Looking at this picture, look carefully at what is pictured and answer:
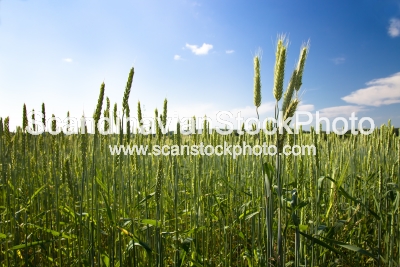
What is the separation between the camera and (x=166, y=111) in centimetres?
189

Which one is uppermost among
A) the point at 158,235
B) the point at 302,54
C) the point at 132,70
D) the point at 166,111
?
the point at 302,54

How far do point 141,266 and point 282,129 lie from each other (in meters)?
1.36

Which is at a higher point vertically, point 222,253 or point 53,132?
point 53,132

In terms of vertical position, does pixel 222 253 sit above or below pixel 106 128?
below

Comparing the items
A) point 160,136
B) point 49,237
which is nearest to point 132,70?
point 160,136

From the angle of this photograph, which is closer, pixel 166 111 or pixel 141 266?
pixel 141 266

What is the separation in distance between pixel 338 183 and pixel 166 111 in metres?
1.32

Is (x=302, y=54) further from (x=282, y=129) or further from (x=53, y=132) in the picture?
(x=53, y=132)

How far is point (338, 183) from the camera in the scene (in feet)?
5.56

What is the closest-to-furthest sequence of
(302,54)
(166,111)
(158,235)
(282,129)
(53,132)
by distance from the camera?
(282,129)
(158,235)
(302,54)
(166,111)
(53,132)

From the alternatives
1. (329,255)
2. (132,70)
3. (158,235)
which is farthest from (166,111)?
(329,255)

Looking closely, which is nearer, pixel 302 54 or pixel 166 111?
pixel 302 54

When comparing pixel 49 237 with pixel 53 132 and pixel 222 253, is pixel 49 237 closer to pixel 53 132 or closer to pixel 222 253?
pixel 53 132

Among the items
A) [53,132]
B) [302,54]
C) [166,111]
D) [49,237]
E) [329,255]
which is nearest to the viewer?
[302,54]
